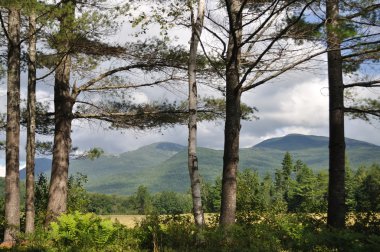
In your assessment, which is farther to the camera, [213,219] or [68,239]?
[213,219]

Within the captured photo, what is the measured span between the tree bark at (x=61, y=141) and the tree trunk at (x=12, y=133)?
1166 mm

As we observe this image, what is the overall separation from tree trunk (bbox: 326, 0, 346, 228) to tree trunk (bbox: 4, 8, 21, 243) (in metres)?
8.23

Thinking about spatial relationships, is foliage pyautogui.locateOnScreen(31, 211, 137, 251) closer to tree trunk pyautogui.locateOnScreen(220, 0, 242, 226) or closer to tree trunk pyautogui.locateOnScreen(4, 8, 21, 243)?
tree trunk pyautogui.locateOnScreen(220, 0, 242, 226)

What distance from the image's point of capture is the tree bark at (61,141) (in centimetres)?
1277

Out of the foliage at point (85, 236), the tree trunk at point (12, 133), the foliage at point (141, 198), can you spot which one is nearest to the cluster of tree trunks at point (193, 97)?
the tree trunk at point (12, 133)

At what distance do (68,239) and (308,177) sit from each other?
257 feet

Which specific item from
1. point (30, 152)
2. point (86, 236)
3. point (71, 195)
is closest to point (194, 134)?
point (86, 236)

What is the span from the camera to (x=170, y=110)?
49.1 feet

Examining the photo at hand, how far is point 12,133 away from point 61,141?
5.31ft

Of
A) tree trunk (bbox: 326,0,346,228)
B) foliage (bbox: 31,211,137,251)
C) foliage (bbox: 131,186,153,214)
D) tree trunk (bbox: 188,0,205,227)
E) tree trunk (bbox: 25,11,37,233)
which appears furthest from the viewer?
foliage (bbox: 131,186,153,214)

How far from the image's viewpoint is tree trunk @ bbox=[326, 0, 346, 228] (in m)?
10.5

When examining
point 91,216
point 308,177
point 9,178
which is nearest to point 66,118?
point 9,178

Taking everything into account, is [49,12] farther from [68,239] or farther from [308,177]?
[308,177]

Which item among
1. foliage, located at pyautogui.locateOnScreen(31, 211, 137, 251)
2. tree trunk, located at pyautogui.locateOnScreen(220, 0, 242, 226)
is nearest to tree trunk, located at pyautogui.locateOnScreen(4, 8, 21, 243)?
foliage, located at pyautogui.locateOnScreen(31, 211, 137, 251)
